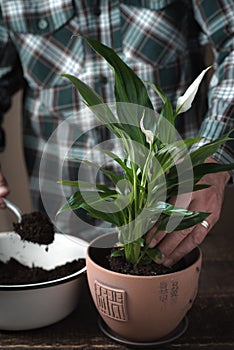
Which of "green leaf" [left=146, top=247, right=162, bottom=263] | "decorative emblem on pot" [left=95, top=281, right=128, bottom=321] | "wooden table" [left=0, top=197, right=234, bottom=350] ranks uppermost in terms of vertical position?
"green leaf" [left=146, top=247, right=162, bottom=263]

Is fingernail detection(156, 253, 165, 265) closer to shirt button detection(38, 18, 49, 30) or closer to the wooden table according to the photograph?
the wooden table

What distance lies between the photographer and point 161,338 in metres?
0.85

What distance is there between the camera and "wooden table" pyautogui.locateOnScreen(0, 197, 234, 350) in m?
0.84

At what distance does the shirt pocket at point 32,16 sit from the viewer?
52.0 inches

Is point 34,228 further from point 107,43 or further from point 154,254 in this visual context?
point 107,43

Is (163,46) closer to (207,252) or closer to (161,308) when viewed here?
(207,252)

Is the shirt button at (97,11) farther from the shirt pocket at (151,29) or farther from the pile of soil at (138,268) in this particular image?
the pile of soil at (138,268)

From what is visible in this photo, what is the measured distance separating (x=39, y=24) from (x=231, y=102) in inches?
19.5

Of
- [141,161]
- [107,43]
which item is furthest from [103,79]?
[141,161]

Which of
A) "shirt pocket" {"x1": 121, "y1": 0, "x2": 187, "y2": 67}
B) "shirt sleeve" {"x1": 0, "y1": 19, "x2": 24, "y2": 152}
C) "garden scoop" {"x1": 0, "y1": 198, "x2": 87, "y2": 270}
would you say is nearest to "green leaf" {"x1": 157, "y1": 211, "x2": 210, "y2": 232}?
"garden scoop" {"x1": 0, "y1": 198, "x2": 87, "y2": 270}

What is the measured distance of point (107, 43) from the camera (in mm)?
1307

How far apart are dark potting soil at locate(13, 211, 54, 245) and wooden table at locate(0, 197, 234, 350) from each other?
0.37ft

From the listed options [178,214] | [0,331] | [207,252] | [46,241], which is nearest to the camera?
[178,214]

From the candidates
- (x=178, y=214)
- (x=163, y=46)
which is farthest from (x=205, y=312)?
(x=163, y=46)
